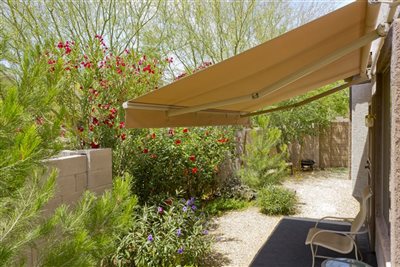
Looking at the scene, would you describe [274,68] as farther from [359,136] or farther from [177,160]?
[177,160]

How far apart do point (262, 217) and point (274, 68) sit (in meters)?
8.09

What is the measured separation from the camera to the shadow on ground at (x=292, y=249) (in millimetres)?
8055

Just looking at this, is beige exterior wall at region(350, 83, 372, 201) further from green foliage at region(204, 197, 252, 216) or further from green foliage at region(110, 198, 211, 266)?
green foliage at region(204, 197, 252, 216)

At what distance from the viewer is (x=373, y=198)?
775 centimetres

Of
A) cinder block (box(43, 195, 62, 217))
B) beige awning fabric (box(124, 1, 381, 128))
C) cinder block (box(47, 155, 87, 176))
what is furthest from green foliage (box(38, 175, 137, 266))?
cinder block (box(47, 155, 87, 176))

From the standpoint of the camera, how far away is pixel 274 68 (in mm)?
4832

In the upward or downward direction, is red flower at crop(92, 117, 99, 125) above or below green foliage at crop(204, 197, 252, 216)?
above

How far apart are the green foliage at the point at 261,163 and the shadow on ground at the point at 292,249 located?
11.2ft

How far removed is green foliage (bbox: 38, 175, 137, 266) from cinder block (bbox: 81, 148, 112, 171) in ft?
11.9

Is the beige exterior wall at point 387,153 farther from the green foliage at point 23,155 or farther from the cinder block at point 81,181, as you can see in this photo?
the cinder block at point 81,181

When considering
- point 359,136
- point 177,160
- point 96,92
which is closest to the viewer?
point 359,136

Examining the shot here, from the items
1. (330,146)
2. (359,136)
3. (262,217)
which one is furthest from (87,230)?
(330,146)

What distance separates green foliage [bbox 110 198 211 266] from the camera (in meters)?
7.26

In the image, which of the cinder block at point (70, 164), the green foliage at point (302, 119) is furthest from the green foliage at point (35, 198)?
the green foliage at point (302, 119)
